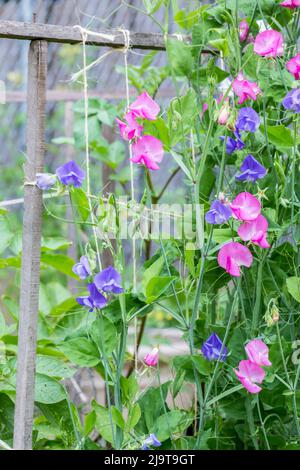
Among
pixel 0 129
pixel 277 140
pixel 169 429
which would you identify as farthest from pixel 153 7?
pixel 0 129

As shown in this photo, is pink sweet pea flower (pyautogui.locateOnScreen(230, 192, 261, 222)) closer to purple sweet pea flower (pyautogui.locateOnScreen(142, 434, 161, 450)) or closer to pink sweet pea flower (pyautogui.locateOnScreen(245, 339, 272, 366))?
pink sweet pea flower (pyautogui.locateOnScreen(245, 339, 272, 366))

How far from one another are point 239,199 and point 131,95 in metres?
1.31

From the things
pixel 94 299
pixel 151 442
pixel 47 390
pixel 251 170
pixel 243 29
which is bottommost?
pixel 151 442

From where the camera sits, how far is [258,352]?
1448 mm

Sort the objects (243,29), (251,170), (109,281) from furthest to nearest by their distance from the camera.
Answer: (243,29), (251,170), (109,281)

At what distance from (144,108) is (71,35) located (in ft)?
0.75

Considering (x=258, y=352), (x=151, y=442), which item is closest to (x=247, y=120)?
(x=258, y=352)

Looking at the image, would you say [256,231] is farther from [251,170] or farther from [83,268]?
[83,268]

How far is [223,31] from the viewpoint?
63.5 inches

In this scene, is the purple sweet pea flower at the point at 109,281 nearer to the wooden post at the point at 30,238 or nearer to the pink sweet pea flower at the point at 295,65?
the wooden post at the point at 30,238

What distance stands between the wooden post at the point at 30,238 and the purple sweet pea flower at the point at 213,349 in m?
0.30

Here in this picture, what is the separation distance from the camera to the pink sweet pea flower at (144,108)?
4.69ft

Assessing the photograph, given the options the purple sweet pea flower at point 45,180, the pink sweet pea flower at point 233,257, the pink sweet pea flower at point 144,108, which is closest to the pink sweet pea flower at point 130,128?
the pink sweet pea flower at point 144,108
